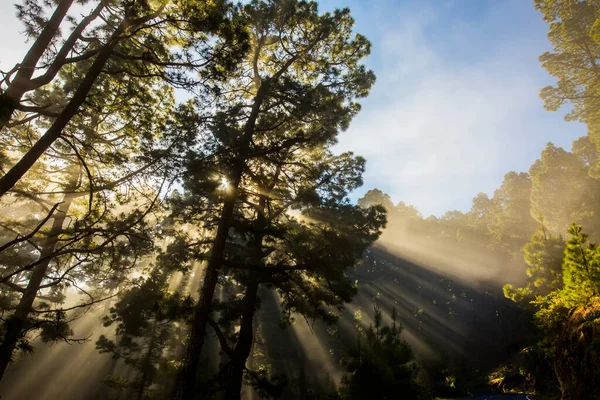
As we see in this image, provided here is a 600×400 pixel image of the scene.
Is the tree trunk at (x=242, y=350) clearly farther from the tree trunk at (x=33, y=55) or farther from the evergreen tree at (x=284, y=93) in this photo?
the tree trunk at (x=33, y=55)

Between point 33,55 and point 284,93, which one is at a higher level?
point 284,93

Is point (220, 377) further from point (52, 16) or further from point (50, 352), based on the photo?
point (50, 352)

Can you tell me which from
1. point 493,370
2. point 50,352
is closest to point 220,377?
point 493,370

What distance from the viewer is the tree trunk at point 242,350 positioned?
8.79m

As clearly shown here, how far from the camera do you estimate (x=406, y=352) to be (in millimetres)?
12836

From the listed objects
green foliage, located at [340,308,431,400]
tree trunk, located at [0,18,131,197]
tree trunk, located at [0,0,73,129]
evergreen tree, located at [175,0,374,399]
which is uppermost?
evergreen tree, located at [175,0,374,399]

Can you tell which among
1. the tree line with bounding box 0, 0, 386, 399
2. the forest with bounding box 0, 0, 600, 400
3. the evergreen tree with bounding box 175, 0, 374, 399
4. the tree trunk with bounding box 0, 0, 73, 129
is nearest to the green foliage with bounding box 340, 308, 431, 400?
the forest with bounding box 0, 0, 600, 400

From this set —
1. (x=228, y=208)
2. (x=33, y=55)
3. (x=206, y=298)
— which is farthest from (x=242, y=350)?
(x=33, y=55)

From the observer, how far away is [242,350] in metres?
9.44

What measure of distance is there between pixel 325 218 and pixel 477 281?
49.8 meters

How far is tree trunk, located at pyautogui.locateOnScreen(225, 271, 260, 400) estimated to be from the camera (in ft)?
28.8

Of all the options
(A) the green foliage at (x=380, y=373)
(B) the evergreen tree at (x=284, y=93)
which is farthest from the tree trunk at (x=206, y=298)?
(A) the green foliage at (x=380, y=373)

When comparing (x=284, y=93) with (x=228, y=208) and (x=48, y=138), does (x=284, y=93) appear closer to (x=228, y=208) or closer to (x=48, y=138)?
(x=228, y=208)

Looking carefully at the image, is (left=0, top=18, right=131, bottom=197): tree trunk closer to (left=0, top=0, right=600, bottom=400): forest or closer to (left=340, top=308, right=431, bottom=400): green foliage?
(left=0, top=0, right=600, bottom=400): forest
